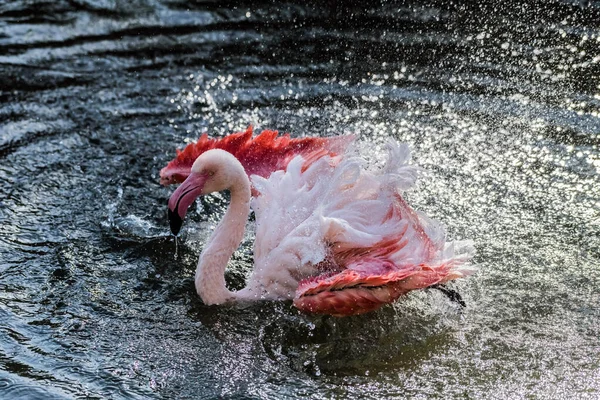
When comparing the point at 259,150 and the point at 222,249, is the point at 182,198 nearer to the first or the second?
the point at 222,249

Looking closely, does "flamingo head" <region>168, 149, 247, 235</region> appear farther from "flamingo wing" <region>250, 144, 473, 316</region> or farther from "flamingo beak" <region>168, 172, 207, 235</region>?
"flamingo wing" <region>250, 144, 473, 316</region>

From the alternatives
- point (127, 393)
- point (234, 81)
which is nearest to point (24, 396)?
point (127, 393)

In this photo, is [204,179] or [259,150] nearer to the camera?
[204,179]

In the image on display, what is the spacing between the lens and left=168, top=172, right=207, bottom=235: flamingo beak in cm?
435

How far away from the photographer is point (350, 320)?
15.0 feet

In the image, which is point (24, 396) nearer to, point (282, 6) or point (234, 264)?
point (234, 264)

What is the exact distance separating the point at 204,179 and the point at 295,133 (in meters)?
2.15

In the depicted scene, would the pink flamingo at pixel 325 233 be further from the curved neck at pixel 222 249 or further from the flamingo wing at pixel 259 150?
the flamingo wing at pixel 259 150

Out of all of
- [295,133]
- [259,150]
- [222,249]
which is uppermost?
[259,150]

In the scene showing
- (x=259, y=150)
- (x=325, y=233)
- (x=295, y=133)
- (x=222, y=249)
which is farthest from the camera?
(x=295, y=133)

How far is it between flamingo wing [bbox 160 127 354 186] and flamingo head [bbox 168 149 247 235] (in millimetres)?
488

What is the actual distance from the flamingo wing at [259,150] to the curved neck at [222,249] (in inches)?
17.6

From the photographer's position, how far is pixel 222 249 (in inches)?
181

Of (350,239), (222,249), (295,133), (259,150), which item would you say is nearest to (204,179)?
(222,249)
